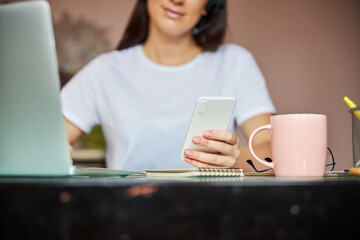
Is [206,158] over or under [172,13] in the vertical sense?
under

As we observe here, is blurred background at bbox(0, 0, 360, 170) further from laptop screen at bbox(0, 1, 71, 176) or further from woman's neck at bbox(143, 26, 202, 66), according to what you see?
laptop screen at bbox(0, 1, 71, 176)

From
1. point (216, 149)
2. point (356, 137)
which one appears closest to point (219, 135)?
point (216, 149)

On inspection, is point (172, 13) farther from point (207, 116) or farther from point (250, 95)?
point (207, 116)

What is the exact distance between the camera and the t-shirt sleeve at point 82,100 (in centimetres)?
161

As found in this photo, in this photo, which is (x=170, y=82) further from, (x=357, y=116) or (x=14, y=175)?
(x=14, y=175)

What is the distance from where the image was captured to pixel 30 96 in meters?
0.38

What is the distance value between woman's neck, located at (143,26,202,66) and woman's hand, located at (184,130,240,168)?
2.80 ft

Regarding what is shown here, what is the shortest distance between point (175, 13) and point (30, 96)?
4.23ft

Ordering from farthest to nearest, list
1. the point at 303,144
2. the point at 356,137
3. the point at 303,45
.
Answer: the point at 303,45 < the point at 356,137 < the point at 303,144

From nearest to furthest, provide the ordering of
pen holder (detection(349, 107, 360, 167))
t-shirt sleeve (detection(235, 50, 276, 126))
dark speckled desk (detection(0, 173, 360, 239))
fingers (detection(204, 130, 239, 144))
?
1. dark speckled desk (detection(0, 173, 360, 239))
2. pen holder (detection(349, 107, 360, 167))
3. fingers (detection(204, 130, 239, 144))
4. t-shirt sleeve (detection(235, 50, 276, 126))

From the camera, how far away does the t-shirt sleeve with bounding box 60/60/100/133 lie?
5.29ft

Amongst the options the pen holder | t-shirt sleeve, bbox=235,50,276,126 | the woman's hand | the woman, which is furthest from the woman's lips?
the pen holder

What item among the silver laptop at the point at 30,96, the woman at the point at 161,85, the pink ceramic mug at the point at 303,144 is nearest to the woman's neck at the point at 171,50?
the woman at the point at 161,85

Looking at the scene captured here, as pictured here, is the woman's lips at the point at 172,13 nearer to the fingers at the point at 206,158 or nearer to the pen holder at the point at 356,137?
the fingers at the point at 206,158
